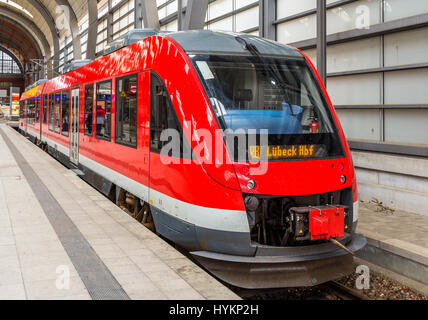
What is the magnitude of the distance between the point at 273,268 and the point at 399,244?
7.53 feet

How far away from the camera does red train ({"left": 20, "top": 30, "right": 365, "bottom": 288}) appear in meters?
4.63

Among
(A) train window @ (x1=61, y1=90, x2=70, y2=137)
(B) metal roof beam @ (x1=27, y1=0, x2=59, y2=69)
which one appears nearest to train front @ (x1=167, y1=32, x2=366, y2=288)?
(A) train window @ (x1=61, y1=90, x2=70, y2=137)

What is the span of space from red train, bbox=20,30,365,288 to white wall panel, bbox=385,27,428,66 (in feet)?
11.4

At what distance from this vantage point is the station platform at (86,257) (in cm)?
400

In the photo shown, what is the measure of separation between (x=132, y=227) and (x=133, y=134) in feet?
4.27

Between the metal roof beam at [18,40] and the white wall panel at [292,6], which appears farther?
the metal roof beam at [18,40]

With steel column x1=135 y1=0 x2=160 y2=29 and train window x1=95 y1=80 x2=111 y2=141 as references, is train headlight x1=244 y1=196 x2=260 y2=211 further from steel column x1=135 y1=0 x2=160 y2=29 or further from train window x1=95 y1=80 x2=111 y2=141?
steel column x1=135 y1=0 x2=160 y2=29

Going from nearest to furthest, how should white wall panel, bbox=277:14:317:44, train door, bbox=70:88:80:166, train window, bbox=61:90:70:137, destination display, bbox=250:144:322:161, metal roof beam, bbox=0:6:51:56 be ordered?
1. destination display, bbox=250:144:322:161
2. train door, bbox=70:88:80:166
3. white wall panel, bbox=277:14:317:44
4. train window, bbox=61:90:70:137
5. metal roof beam, bbox=0:6:51:56

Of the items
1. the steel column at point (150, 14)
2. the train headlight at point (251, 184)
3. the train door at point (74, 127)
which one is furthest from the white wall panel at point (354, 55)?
the steel column at point (150, 14)

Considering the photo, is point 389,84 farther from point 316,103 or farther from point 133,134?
point 133,134

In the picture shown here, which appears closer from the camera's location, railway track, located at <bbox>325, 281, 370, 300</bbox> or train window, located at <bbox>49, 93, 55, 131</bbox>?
railway track, located at <bbox>325, 281, 370, 300</bbox>

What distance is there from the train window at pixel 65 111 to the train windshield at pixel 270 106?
826cm

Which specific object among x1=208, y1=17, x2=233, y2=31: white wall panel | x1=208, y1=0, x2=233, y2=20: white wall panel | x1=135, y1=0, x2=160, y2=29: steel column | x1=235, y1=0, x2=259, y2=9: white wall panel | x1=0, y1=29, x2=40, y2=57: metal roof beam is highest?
x1=0, y1=29, x2=40, y2=57: metal roof beam

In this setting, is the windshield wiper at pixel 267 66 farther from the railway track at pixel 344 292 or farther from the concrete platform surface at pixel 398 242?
the concrete platform surface at pixel 398 242
